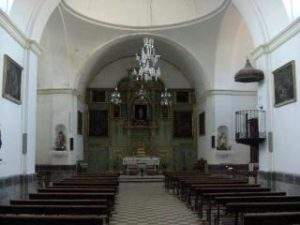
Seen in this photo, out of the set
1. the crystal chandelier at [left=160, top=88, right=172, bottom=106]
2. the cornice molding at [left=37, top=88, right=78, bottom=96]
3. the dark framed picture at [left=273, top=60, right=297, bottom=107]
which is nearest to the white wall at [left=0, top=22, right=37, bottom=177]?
the dark framed picture at [left=273, top=60, right=297, bottom=107]

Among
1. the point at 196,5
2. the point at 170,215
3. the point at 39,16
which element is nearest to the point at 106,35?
the point at 196,5

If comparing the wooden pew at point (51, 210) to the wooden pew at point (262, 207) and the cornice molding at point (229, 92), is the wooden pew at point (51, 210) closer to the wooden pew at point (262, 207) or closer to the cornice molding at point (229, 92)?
the wooden pew at point (262, 207)

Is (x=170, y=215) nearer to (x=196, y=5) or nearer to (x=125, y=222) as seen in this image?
(x=125, y=222)

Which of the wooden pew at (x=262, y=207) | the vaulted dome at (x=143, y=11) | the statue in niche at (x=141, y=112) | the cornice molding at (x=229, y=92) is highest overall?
the vaulted dome at (x=143, y=11)

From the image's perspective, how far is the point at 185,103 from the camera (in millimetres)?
26859

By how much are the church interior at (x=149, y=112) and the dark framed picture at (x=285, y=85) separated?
52 mm

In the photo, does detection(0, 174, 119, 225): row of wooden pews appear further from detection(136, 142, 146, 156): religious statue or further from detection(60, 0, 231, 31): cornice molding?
detection(136, 142, 146, 156): religious statue

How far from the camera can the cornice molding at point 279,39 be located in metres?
11.3

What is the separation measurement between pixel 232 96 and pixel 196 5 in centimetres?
470

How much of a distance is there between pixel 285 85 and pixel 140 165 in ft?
42.6

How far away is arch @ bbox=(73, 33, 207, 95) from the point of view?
22109 millimetres

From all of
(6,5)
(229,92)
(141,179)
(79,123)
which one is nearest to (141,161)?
(141,179)

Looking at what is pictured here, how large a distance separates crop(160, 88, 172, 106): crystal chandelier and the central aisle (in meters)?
10.6

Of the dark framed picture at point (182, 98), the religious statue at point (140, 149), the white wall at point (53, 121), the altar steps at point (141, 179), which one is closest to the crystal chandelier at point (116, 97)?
the white wall at point (53, 121)
